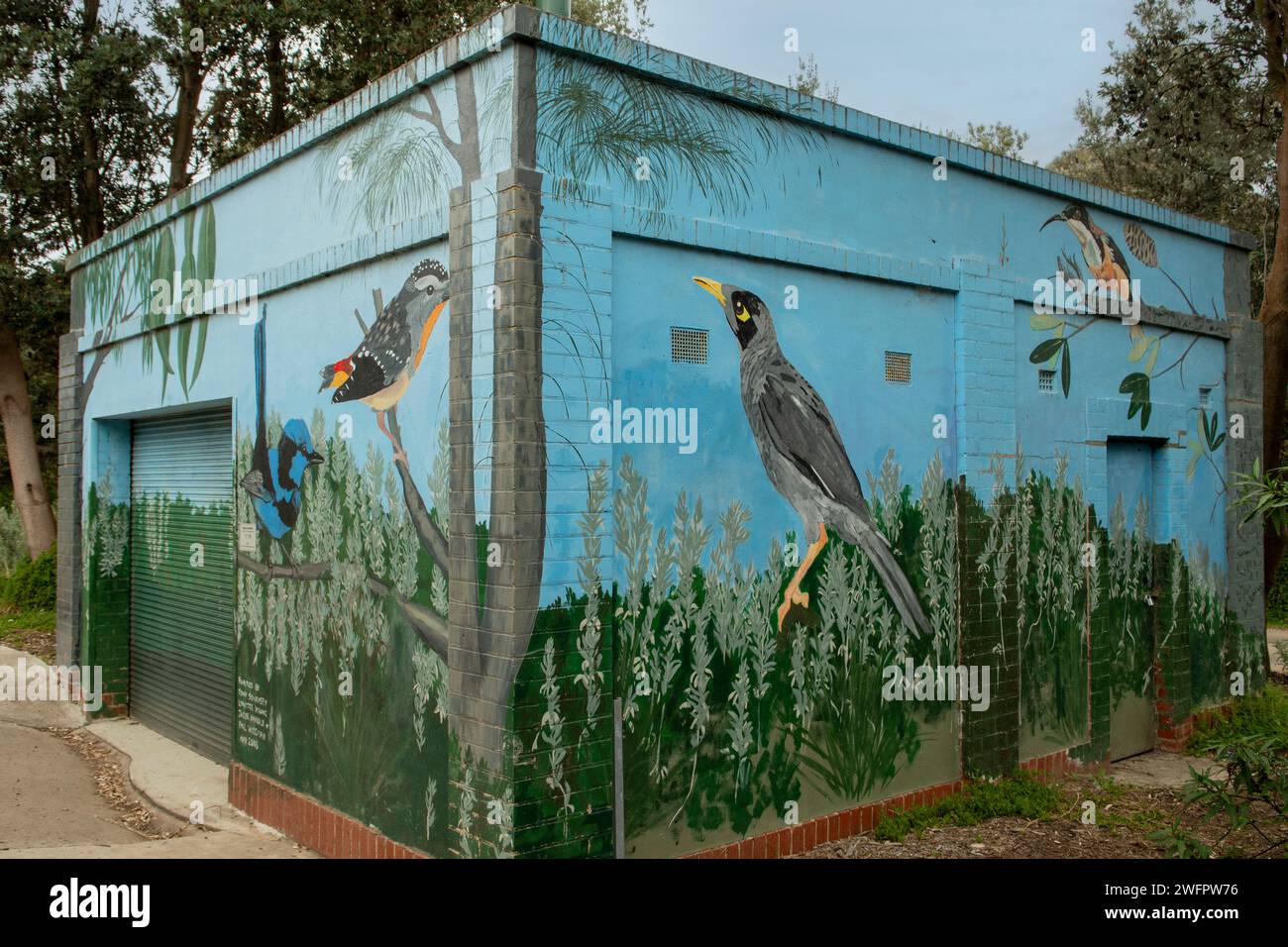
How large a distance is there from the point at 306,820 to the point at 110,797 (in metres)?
2.66

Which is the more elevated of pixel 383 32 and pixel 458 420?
pixel 383 32

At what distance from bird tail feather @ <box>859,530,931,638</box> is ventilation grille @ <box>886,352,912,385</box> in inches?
40.9

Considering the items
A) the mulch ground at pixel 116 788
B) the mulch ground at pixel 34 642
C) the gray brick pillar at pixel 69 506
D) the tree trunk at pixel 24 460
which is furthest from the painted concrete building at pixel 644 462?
the tree trunk at pixel 24 460

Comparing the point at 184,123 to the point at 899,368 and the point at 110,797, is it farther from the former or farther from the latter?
the point at 899,368

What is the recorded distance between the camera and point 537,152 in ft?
16.3

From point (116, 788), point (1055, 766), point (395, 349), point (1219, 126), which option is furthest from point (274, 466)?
point (1219, 126)

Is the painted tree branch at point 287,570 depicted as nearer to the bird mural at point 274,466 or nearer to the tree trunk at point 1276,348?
the bird mural at point 274,466

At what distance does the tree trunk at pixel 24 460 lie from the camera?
15203 millimetres

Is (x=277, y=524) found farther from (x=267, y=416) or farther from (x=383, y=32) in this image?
(x=383, y=32)

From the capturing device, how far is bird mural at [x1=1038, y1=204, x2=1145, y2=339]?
824 centimetres

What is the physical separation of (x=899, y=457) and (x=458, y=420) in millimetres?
3054

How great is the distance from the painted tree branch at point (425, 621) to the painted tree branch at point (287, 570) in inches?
33.0

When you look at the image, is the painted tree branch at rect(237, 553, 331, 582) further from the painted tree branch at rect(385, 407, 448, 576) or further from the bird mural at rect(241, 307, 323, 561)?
the painted tree branch at rect(385, 407, 448, 576)

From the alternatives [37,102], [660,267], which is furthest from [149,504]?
[37,102]
